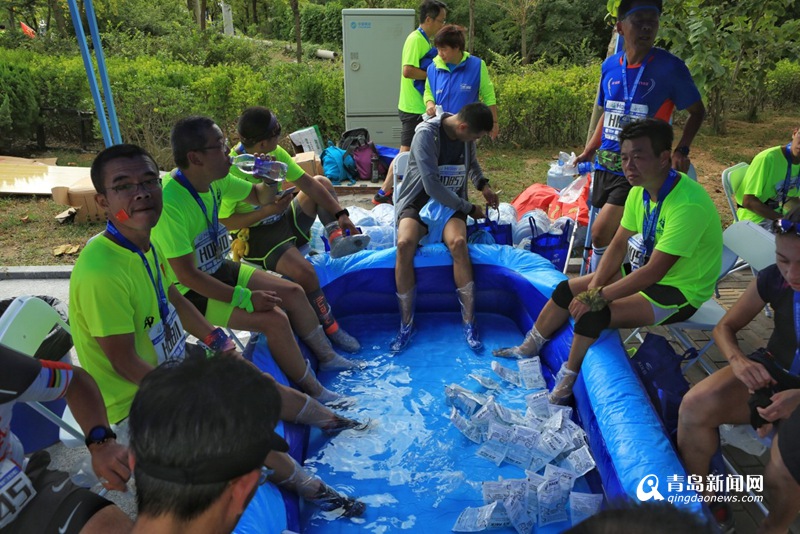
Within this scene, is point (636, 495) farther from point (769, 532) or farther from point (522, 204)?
point (522, 204)

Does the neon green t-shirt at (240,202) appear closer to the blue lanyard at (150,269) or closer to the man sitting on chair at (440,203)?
the man sitting on chair at (440,203)

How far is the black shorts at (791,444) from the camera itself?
2.12 meters

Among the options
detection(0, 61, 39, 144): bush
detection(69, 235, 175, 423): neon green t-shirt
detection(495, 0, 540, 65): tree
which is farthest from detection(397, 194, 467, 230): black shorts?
detection(495, 0, 540, 65): tree

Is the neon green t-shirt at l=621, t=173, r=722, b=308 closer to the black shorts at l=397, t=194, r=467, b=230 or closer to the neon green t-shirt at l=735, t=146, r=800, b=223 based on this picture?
the neon green t-shirt at l=735, t=146, r=800, b=223

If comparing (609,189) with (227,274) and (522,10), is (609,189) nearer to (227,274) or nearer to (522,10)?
(227,274)

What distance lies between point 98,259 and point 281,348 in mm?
1329

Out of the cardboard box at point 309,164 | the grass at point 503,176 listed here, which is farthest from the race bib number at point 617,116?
the cardboard box at point 309,164

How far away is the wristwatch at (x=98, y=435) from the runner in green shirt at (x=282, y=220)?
2.08m

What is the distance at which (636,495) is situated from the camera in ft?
7.59

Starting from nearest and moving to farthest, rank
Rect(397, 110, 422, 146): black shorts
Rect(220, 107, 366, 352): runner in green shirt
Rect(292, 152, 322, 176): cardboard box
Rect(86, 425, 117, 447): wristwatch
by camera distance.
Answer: Rect(86, 425, 117, 447): wristwatch → Rect(220, 107, 366, 352): runner in green shirt → Rect(397, 110, 422, 146): black shorts → Rect(292, 152, 322, 176): cardboard box

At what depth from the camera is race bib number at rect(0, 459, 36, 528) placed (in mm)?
1636

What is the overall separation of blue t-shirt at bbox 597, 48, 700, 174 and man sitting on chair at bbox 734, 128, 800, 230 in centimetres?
73

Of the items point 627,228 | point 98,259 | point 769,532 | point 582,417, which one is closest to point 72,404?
point 98,259

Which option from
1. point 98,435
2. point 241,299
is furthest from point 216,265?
point 98,435
